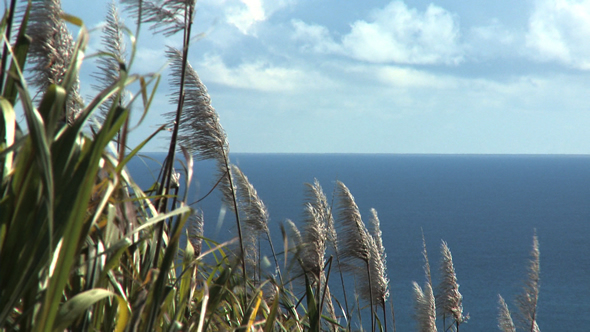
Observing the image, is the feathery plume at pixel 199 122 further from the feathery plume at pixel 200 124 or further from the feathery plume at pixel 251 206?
the feathery plume at pixel 251 206

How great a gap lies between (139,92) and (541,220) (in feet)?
259

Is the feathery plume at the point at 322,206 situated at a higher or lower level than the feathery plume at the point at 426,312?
higher

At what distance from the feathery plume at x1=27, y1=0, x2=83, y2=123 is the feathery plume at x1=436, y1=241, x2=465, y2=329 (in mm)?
3776

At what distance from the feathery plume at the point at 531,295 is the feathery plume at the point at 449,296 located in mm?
516

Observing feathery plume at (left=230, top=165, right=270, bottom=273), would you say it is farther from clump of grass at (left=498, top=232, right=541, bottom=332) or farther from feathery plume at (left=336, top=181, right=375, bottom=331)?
clump of grass at (left=498, top=232, right=541, bottom=332)

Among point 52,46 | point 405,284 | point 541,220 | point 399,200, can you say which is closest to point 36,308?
point 52,46

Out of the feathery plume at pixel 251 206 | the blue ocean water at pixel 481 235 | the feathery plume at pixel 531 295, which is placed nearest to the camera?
the feathery plume at pixel 251 206

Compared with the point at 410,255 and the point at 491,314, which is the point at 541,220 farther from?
the point at 491,314

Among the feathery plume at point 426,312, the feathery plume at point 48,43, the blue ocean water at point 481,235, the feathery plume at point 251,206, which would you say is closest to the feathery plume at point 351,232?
the feathery plume at point 251,206

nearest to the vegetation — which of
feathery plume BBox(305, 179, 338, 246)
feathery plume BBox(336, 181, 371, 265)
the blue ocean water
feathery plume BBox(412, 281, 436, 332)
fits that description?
feathery plume BBox(305, 179, 338, 246)

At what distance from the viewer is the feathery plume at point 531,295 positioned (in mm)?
3846

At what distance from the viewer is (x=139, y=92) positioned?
1.08 metres

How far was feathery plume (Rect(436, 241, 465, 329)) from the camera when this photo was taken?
4355mm

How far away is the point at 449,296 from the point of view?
4387mm
